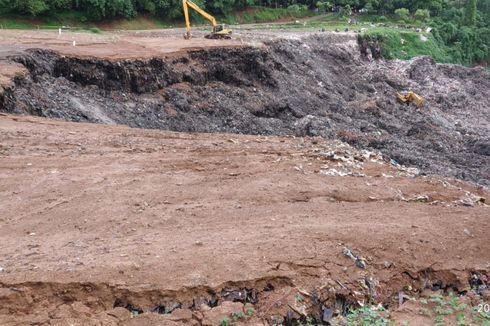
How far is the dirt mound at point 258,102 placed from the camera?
1669 cm

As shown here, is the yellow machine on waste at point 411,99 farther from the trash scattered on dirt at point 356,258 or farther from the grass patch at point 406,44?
the trash scattered on dirt at point 356,258

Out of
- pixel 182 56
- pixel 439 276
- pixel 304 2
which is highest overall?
pixel 304 2

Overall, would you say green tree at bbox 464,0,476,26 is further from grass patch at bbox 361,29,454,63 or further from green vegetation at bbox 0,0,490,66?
grass patch at bbox 361,29,454,63

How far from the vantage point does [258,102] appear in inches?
837

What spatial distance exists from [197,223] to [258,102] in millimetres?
12891

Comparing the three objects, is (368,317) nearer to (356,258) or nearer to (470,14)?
(356,258)

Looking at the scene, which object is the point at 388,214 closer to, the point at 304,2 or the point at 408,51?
the point at 408,51

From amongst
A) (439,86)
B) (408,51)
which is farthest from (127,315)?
(408,51)

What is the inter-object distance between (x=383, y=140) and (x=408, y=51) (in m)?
28.2

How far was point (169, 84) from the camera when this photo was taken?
2028 centimetres

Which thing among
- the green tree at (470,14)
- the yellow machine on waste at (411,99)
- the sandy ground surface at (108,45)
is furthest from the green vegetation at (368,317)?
the green tree at (470,14)

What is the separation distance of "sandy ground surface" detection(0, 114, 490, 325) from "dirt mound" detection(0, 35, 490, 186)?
3352 millimetres

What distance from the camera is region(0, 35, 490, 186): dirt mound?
16688 millimetres

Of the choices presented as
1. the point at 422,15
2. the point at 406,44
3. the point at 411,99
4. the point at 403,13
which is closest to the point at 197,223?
the point at 411,99
